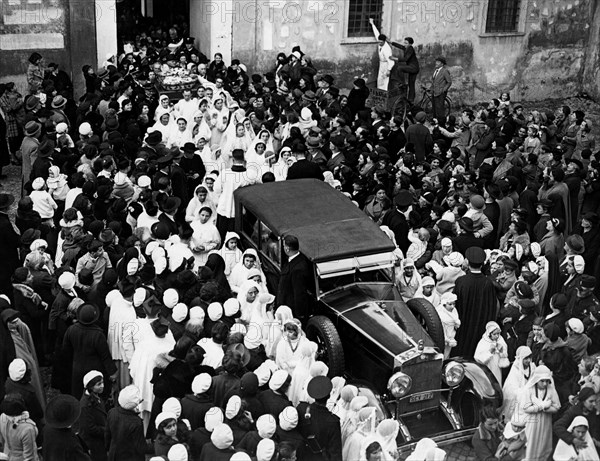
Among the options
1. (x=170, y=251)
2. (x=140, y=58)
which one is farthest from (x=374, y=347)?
(x=140, y=58)

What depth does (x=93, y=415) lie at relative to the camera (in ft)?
29.7

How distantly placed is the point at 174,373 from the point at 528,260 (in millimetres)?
5181

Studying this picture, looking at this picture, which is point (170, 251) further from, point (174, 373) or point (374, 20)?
point (374, 20)

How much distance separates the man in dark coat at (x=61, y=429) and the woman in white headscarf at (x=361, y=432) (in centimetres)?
250

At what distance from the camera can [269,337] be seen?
1078 centimetres

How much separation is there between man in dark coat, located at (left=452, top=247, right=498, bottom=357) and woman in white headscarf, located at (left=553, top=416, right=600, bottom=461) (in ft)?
9.63

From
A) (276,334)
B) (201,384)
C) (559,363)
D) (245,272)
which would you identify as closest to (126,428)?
(201,384)

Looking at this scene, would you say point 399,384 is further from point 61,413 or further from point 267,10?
point 267,10

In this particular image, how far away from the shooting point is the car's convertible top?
11.1 metres

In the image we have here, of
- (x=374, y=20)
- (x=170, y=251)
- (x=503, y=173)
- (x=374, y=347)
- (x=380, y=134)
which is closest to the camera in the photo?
(x=374, y=347)

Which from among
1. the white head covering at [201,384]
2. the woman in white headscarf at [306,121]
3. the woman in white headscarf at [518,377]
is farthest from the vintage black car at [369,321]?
the woman in white headscarf at [306,121]

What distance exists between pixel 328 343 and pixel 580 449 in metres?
3.05

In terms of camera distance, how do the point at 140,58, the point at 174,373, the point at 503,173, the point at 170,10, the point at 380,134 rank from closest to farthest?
the point at 174,373 < the point at 503,173 < the point at 380,134 < the point at 140,58 < the point at 170,10

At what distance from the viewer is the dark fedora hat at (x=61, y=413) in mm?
8328
